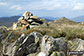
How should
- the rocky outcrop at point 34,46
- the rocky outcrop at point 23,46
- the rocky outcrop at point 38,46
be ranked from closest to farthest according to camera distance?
the rocky outcrop at point 38,46, the rocky outcrop at point 34,46, the rocky outcrop at point 23,46

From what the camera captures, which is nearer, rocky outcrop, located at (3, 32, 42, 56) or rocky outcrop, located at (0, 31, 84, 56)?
rocky outcrop, located at (0, 31, 84, 56)

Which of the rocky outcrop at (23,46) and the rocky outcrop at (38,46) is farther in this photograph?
the rocky outcrop at (23,46)

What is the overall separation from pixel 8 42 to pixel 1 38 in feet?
9.65

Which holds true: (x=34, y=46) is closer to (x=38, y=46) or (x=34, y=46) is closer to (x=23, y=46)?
(x=38, y=46)

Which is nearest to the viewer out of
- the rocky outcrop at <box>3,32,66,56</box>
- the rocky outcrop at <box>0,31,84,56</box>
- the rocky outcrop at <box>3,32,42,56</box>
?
the rocky outcrop at <box>0,31,84,56</box>

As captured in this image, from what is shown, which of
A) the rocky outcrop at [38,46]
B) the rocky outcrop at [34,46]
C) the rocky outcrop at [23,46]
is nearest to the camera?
the rocky outcrop at [38,46]

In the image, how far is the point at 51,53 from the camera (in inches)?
1018

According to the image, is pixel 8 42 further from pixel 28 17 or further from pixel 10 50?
pixel 28 17

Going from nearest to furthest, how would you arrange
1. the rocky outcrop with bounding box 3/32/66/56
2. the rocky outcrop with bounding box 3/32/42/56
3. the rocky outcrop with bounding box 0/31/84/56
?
the rocky outcrop with bounding box 0/31/84/56, the rocky outcrop with bounding box 3/32/66/56, the rocky outcrop with bounding box 3/32/42/56

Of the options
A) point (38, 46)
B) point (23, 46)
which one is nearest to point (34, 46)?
point (38, 46)

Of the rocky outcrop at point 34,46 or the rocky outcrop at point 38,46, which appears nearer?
the rocky outcrop at point 38,46

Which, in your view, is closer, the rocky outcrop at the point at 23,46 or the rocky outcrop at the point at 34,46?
the rocky outcrop at the point at 34,46

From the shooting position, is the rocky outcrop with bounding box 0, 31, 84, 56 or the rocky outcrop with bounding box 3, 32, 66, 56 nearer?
the rocky outcrop with bounding box 0, 31, 84, 56

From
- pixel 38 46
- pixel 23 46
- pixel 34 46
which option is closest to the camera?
pixel 23 46
